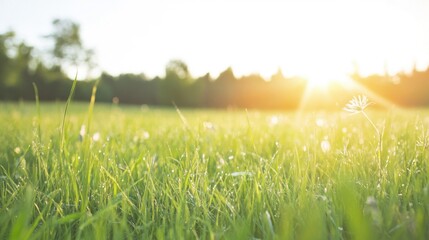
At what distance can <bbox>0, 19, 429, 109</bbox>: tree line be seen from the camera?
3766cm

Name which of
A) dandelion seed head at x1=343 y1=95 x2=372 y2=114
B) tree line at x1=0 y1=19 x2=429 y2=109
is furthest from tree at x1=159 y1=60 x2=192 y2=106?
dandelion seed head at x1=343 y1=95 x2=372 y2=114

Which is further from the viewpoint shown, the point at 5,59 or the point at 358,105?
the point at 5,59

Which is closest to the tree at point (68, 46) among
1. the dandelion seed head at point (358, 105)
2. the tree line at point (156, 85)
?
the tree line at point (156, 85)

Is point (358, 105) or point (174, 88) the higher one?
point (174, 88)

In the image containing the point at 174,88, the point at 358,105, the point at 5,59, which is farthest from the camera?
the point at 174,88

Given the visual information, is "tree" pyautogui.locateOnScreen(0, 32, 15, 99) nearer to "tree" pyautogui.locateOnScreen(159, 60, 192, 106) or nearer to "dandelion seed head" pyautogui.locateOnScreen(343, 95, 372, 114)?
"tree" pyautogui.locateOnScreen(159, 60, 192, 106)

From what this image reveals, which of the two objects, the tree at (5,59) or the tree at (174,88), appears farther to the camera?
the tree at (174,88)

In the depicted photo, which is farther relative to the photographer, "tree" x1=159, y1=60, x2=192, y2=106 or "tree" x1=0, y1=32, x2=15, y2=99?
"tree" x1=159, y1=60, x2=192, y2=106

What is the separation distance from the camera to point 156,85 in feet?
175

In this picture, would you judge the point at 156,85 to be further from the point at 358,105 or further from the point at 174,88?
the point at 358,105

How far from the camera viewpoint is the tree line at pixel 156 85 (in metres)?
37.7

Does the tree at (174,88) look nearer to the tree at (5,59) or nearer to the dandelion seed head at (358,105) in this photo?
the tree at (5,59)

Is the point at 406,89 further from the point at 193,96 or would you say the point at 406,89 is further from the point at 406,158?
the point at 406,158

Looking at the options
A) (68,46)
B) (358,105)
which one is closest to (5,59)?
(68,46)
